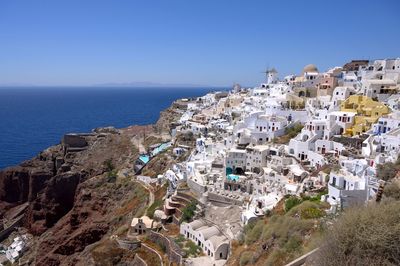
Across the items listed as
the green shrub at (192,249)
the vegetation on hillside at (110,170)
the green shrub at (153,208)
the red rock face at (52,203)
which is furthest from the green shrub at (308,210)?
the red rock face at (52,203)

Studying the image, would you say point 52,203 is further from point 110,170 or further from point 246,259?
point 246,259

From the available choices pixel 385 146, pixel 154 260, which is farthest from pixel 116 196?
pixel 385 146

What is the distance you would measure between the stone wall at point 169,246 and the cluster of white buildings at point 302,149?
1.74 meters

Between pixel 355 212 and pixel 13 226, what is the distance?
182ft

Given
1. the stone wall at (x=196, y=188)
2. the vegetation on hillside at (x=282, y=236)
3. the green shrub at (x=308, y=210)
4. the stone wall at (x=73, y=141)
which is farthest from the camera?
the stone wall at (x=73, y=141)

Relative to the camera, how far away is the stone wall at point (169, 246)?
26938mm

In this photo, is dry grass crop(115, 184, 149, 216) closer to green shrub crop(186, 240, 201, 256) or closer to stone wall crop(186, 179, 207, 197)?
stone wall crop(186, 179, 207, 197)

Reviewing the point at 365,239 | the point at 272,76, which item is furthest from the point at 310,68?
the point at 365,239

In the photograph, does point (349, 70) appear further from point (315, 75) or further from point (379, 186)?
point (379, 186)

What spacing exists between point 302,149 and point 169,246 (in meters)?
16.7

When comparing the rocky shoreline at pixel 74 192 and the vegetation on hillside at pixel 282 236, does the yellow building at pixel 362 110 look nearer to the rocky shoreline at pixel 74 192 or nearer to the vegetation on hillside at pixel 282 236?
the vegetation on hillside at pixel 282 236

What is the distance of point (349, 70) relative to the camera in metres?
58.7

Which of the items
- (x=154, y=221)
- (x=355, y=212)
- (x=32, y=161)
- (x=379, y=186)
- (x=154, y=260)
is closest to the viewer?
(x=355, y=212)

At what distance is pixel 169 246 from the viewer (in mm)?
28953
